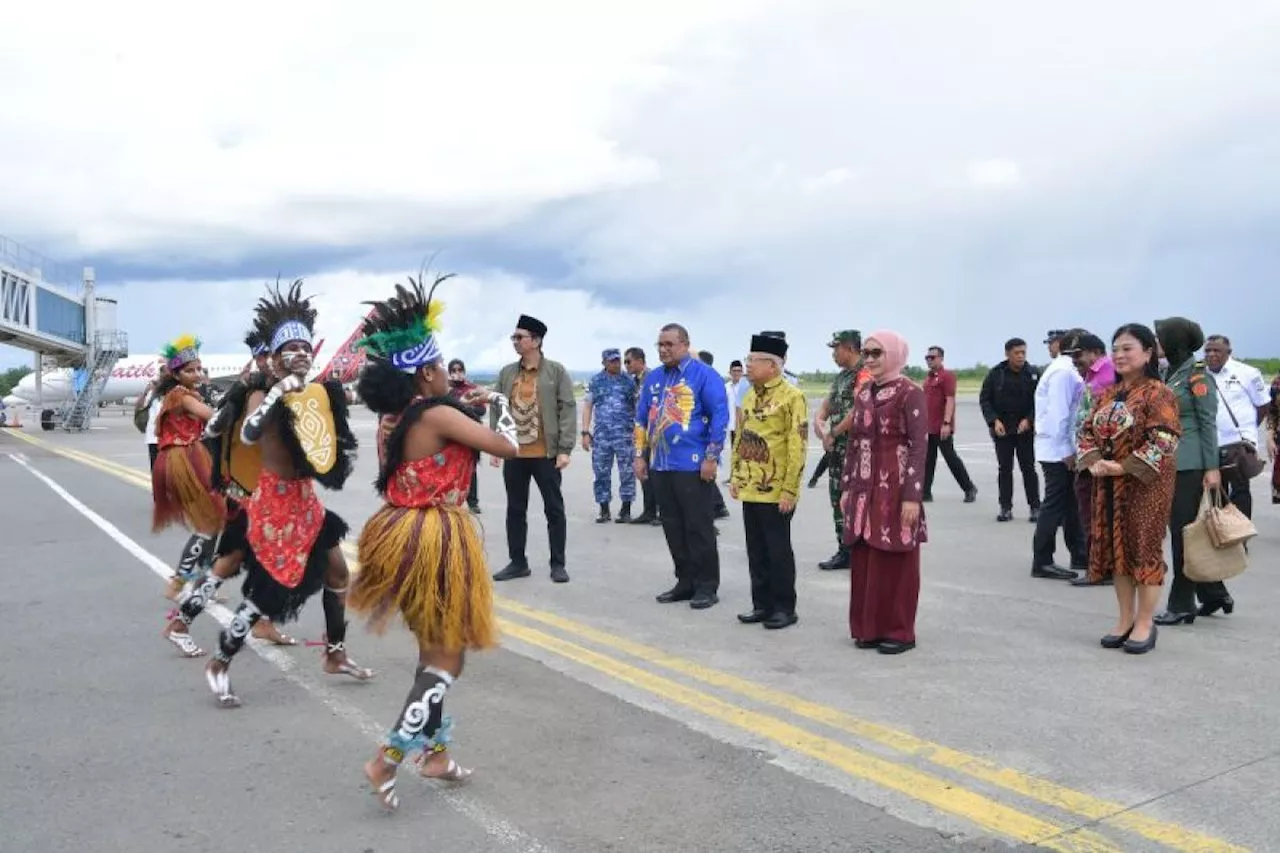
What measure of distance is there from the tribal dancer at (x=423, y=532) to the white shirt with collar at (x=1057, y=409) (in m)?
5.80

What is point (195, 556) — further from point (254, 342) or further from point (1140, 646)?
point (1140, 646)

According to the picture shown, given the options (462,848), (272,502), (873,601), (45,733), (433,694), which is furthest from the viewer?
(873,601)

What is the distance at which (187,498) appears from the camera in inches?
299

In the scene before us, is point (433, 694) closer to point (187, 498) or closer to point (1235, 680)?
point (1235, 680)

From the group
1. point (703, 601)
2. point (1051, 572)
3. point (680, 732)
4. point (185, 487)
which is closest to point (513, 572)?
point (703, 601)

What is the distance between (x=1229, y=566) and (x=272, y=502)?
17.5ft

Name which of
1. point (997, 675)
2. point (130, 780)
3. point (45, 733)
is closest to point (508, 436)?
point (130, 780)

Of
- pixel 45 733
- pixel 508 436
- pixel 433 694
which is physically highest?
pixel 508 436

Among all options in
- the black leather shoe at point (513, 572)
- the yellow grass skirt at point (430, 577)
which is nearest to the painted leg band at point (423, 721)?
the yellow grass skirt at point (430, 577)

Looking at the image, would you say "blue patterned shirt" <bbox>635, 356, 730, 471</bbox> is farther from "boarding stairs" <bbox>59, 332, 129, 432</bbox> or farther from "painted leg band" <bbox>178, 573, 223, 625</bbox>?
"boarding stairs" <bbox>59, 332, 129, 432</bbox>

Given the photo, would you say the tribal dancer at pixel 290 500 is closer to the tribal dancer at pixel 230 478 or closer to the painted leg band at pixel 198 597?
the tribal dancer at pixel 230 478

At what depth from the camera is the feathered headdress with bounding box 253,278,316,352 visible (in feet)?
17.3

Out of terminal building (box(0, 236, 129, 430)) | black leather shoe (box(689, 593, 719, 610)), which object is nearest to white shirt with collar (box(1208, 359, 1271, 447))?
black leather shoe (box(689, 593, 719, 610))

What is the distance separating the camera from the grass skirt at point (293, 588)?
17.0 feet
